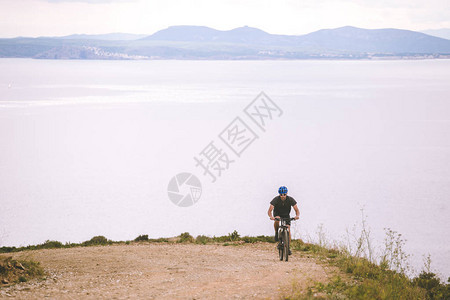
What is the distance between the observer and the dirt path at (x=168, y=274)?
9.16 meters

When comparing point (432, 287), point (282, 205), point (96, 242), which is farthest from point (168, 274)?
point (96, 242)

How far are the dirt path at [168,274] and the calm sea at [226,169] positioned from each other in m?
12.6

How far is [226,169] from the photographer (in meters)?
59.7

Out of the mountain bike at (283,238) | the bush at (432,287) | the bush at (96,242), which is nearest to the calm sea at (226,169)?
the bush at (432,287)

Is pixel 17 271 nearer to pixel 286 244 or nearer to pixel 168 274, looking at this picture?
pixel 168 274

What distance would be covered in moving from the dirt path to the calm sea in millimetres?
12633

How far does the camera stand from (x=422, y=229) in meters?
35.9

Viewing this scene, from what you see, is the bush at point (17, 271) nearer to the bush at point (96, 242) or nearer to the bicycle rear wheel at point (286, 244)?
the bicycle rear wheel at point (286, 244)

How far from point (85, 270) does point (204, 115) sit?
84865mm

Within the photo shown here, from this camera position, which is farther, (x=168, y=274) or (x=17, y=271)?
(x=168, y=274)

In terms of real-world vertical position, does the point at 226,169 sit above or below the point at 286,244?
below

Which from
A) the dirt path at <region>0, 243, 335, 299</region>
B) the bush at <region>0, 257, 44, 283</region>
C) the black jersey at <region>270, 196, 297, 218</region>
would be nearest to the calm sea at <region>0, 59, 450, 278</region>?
the dirt path at <region>0, 243, 335, 299</region>

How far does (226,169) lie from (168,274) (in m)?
49.0

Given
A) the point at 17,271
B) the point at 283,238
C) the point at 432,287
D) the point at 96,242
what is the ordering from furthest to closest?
the point at 96,242 → the point at 283,238 → the point at 432,287 → the point at 17,271
